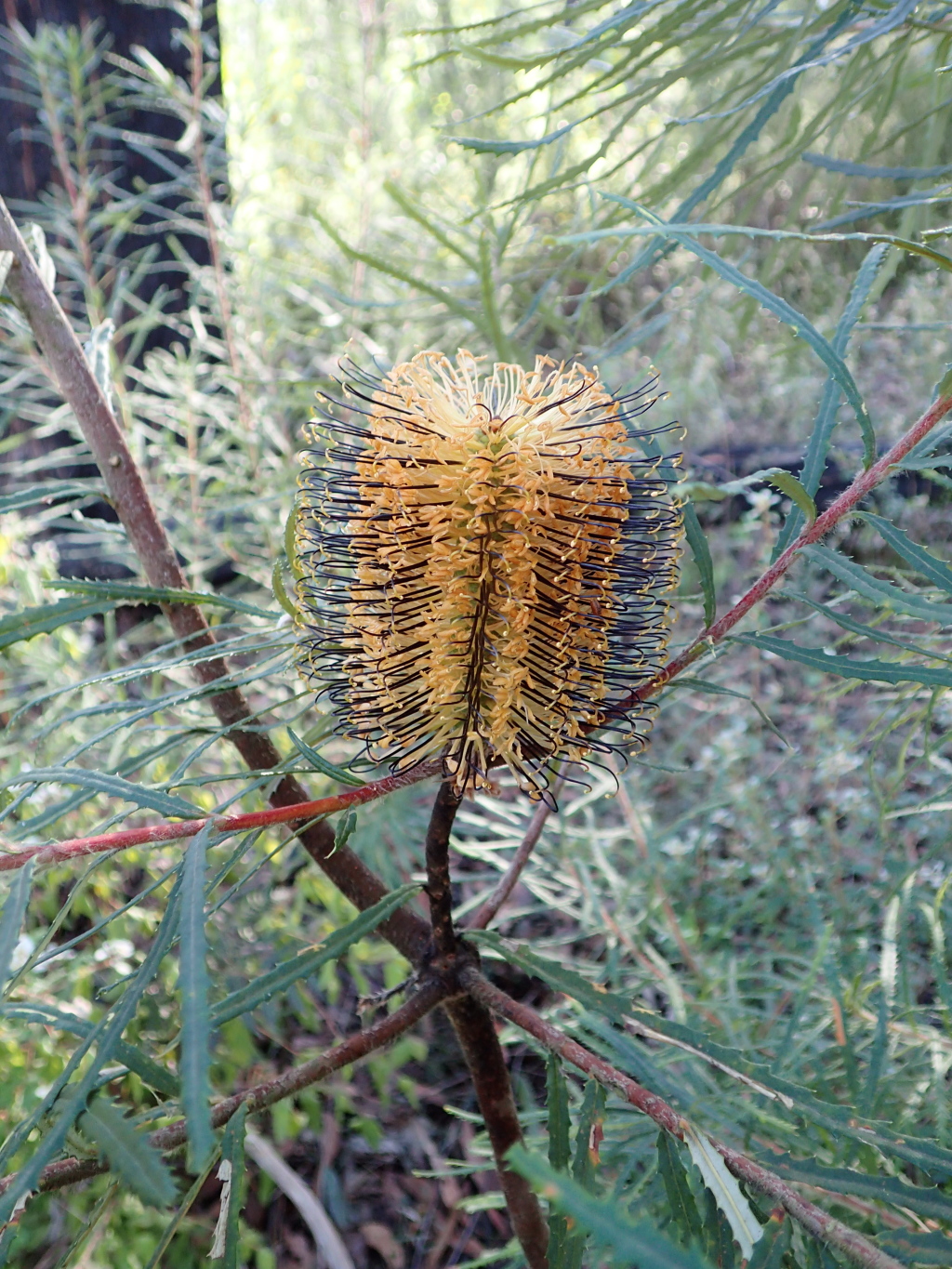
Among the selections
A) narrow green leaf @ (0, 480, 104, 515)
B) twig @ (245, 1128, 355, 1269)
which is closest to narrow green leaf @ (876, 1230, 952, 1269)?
narrow green leaf @ (0, 480, 104, 515)

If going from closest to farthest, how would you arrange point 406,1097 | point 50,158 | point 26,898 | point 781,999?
point 26,898
point 781,999
point 406,1097
point 50,158

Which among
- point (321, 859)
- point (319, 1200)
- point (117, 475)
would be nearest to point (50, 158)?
point (117, 475)

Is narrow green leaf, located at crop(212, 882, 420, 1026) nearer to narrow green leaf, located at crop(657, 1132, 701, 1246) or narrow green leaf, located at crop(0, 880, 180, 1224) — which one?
narrow green leaf, located at crop(0, 880, 180, 1224)

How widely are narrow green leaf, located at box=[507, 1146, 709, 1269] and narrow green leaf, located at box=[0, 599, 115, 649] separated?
29cm

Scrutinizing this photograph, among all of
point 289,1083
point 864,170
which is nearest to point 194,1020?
point 289,1083

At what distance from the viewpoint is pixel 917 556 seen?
0.38 metres

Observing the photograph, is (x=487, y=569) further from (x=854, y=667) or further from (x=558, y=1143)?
(x=558, y=1143)

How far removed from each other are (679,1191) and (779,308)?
1.21 ft

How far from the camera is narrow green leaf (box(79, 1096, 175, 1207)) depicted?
0.92 ft

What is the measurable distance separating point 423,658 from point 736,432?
6.33ft

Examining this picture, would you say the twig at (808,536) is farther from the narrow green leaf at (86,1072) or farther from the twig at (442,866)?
the narrow green leaf at (86,1072)

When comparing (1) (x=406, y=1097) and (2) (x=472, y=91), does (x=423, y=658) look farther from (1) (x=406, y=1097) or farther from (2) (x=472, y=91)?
(2) (x=472, y=91)

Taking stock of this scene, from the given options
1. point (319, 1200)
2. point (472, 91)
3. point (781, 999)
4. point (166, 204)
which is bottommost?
point (319, 1200)

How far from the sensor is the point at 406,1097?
1.18 meters
